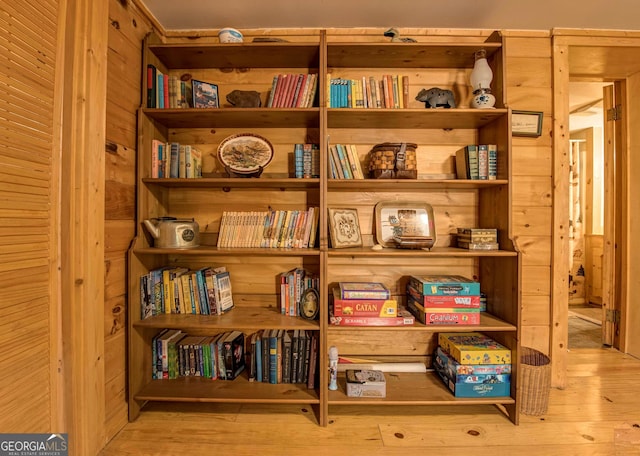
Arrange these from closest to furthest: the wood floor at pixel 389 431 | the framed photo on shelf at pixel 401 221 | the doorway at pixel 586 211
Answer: the wood floor at pixel 389 431
the framed photo on shelf at pixel 401 221
the doorway at pixel 586 211

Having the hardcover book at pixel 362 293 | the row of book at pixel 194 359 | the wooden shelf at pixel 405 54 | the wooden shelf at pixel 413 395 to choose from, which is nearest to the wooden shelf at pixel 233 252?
the hardcover book at pixel 362 293

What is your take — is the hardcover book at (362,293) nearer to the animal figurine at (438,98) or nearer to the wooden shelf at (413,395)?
the wooden shelf at (413,395)

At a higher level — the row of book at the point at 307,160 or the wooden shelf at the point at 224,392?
the row of book at the point at 307,160

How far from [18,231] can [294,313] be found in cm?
120

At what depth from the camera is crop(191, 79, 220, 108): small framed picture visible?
166cm

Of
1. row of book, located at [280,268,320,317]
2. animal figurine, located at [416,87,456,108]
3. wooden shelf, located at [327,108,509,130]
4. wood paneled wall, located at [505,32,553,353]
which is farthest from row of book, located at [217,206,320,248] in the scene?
wood paneled wall, located at [505,32,553,353]

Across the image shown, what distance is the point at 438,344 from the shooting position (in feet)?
6.04

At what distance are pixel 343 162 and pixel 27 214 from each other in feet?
4.46

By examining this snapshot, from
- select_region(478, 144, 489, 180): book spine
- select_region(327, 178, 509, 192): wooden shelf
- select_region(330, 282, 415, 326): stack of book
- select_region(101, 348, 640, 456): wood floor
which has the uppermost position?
select_region(478, 144, 489, 180): book spine

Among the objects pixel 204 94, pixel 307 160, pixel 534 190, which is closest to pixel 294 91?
pixel 307 160

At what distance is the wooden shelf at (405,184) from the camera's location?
153 cm

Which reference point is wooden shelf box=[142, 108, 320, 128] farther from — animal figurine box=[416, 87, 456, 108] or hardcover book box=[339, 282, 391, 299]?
hardcover book box=[339, 282, 391, 299]

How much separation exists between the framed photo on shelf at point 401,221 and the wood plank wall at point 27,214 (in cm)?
155

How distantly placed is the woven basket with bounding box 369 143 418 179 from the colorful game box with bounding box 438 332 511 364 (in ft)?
3.09
